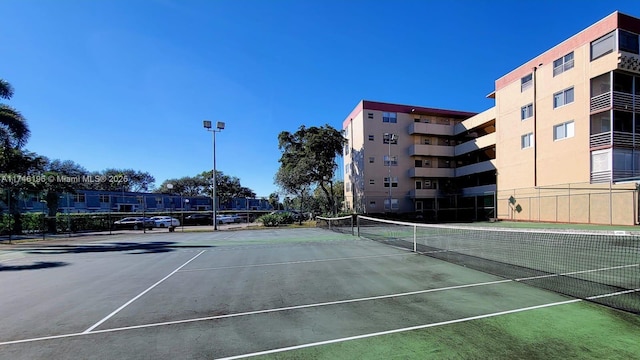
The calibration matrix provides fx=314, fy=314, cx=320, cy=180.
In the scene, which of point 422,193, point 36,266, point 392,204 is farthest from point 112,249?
point 422,193

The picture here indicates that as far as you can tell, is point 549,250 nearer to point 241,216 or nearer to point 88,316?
point 88,316

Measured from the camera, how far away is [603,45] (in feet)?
88.1

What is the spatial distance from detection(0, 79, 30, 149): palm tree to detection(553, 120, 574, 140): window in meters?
46.4

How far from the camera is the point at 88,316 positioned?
6.82 m

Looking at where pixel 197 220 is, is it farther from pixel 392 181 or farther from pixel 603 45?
pixel 603 45

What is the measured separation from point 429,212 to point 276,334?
46.9m

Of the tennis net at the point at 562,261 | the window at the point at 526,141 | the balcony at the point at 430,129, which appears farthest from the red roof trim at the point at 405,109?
the tennis net at the point at 562,261

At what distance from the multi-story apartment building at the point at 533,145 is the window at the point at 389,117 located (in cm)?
15

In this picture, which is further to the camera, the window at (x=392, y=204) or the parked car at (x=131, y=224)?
the window at (x=392, y=204)

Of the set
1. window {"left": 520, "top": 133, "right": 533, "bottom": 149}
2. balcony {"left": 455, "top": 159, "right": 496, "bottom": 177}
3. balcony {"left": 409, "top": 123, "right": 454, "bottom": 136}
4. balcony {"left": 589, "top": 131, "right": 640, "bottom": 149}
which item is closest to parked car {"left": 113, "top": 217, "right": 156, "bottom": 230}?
balcony {"left": 409, "top": 123, "right": 454, "bottom": 136}

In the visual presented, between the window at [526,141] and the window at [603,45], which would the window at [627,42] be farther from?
the window at [526,141]

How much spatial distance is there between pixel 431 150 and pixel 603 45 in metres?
24.1

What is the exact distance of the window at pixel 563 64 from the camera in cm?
2945

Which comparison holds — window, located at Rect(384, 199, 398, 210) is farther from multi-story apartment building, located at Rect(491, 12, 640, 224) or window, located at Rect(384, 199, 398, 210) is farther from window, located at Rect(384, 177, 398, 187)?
multi-story apartment building, located at Rect(491, 12, 640, 224)
